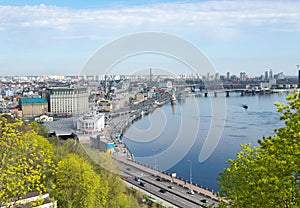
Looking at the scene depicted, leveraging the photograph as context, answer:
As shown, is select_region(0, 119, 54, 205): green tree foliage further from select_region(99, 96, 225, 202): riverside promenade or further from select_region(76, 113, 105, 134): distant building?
select_region(76, 113, 105, 134): distant building

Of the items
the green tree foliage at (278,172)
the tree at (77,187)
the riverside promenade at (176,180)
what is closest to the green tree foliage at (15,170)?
the green tree foliage at (278,172)

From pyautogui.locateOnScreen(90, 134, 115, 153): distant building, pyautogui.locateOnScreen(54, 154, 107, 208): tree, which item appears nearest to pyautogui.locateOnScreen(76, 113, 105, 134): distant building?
pyautogui.locateOnScreen(90, 134, 115, 153): distant building

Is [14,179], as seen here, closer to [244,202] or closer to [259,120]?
[244,202]

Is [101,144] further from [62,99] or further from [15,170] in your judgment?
[62,99]

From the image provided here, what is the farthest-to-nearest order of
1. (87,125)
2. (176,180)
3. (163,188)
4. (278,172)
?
(87,125), (176,180), (163,188), (278,172)

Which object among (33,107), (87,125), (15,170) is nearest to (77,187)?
(15,170)

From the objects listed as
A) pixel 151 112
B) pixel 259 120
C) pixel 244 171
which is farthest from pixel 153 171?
pixel 151 112
